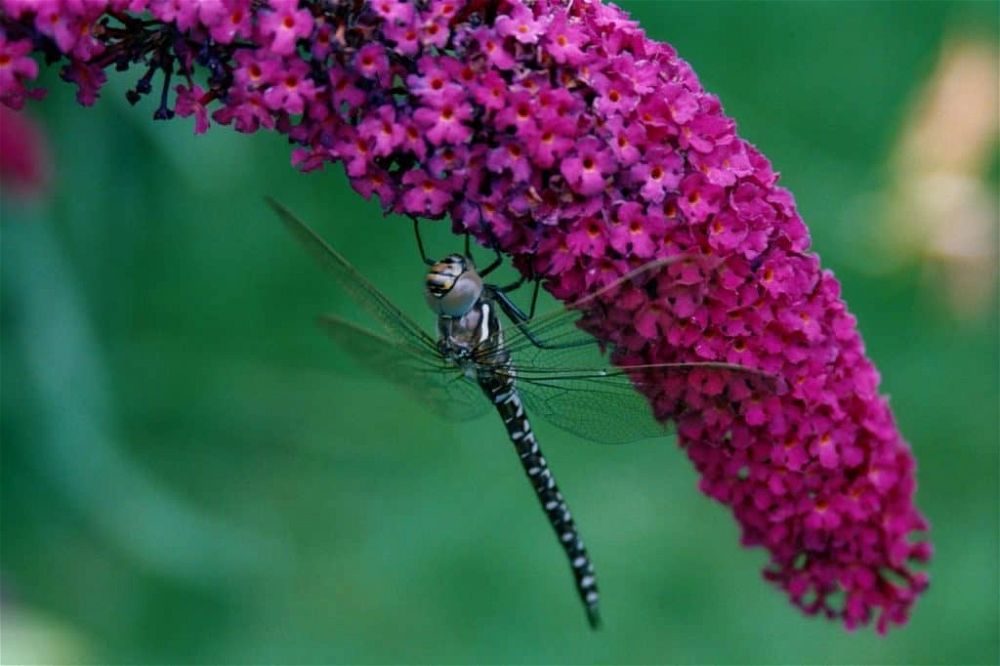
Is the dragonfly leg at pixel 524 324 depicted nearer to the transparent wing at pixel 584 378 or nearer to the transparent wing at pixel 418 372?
the transparent wing at pixel 584 378

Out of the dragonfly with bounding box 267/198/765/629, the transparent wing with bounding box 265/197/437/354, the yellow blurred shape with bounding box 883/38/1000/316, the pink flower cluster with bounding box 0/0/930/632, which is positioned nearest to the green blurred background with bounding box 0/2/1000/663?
the yellow blurred shape with bounding box 883/38/1000/316

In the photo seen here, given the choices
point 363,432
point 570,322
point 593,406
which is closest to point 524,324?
point 570,322

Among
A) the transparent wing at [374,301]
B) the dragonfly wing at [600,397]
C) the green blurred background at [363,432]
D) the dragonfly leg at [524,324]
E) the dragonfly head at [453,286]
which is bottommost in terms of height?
the dragonfly wing at [600,397]

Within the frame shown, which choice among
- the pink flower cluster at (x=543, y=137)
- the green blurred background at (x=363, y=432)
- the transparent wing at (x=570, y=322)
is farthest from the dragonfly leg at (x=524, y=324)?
the green blurred background at (x=363, y=432)

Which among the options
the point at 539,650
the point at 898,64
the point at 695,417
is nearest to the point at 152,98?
the point at 539,650

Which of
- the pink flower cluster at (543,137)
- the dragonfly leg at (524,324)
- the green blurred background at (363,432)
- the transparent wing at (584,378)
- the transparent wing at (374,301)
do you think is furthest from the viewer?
the green blurred background at (363,432)

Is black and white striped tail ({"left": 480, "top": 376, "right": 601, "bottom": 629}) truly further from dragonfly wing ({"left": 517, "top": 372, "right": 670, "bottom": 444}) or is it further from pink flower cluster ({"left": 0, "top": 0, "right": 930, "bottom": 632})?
pink flower cluster ({"left": 0, "top": 0, "right": 930, "bottom": 632})
